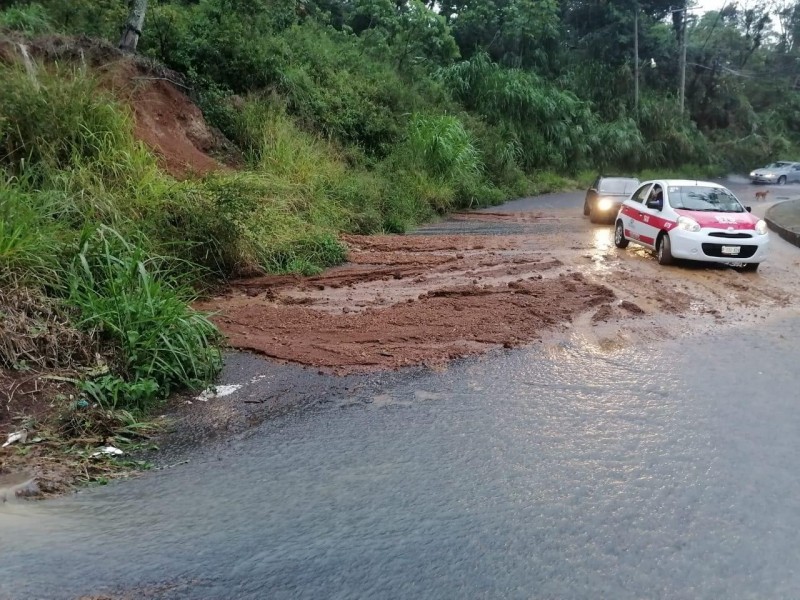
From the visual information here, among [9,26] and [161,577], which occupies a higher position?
[9,26]

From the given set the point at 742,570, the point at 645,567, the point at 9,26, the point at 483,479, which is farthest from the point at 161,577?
the point at 9,26

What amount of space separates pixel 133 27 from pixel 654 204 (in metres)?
12.6

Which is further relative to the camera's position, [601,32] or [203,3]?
[601,32]

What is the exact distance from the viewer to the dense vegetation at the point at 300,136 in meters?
7.30

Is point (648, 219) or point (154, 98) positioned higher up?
point (154, 98)

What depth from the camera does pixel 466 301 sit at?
10039mm

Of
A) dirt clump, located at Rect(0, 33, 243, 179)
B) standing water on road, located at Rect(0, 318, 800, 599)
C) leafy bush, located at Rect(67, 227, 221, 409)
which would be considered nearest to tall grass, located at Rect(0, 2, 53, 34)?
dirt clump, located at Rect(0, 33, 243, 179)

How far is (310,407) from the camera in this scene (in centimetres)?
645

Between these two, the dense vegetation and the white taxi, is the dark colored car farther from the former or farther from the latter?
the white taxi

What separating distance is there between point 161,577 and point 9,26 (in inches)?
656

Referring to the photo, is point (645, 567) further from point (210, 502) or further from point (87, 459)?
point (87, 459)

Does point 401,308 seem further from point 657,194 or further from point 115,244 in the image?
point 657,194

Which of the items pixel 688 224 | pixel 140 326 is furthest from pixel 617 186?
pixel 140 326

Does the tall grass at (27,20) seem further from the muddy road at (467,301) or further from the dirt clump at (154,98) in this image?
the muddy road at (467,301)
